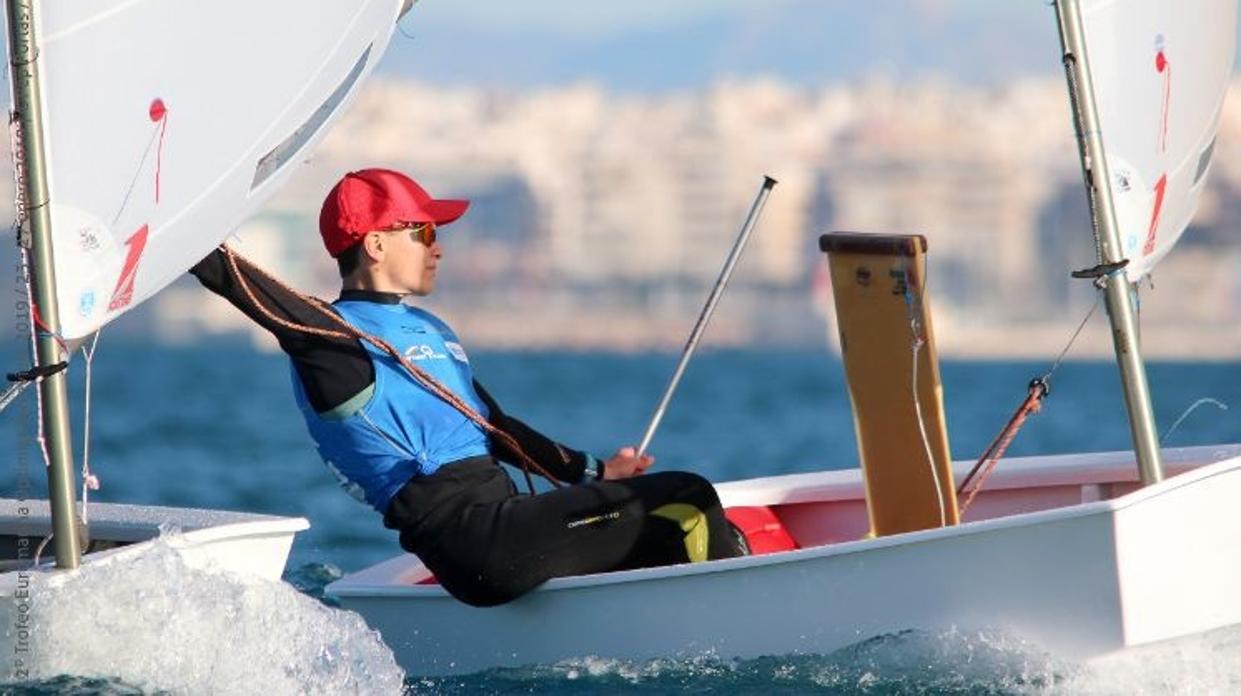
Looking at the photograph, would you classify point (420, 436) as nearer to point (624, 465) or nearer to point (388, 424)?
point (388, 424)

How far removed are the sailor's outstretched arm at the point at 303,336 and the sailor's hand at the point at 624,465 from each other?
0.52 metres

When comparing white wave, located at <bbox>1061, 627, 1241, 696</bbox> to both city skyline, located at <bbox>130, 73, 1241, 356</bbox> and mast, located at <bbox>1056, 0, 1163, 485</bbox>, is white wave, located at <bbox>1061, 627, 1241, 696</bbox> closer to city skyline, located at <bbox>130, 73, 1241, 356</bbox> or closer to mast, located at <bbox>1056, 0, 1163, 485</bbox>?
mast, located at <bbox>1056, 0, 1163, 485</bbox>

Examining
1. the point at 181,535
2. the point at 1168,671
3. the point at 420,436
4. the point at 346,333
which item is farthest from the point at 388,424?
the point at 1168,671

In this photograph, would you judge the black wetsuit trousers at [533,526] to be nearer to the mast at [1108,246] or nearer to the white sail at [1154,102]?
the mast at [1108,246]

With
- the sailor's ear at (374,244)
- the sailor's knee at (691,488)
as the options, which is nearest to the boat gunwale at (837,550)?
the sailor's knee at (691,488)

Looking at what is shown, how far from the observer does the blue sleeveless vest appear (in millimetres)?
3848

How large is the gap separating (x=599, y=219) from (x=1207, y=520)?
83.4 m

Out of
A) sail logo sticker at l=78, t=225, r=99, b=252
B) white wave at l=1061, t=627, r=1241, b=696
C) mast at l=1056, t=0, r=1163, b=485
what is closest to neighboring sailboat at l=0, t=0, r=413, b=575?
sail logo sticker at l=78, t=225, r=99, b=252

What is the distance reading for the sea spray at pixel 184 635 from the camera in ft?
11.9

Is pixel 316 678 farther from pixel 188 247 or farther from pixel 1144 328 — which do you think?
pixel 1144 328

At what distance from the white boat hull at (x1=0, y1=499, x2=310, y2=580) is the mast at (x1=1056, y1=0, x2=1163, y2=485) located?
1451 millimetres

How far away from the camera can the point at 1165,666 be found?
3555 mm

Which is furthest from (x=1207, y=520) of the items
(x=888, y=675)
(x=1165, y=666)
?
(x=888, y=675)

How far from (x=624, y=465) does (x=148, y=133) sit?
112cm
